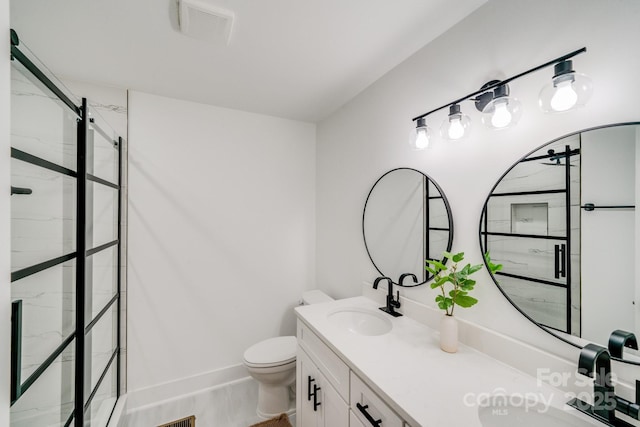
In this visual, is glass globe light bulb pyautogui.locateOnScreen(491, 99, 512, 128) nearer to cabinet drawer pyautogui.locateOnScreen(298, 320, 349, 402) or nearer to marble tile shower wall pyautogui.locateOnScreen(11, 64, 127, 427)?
cabinet drawer pyautogui.locateOnScreen(298, 320, 349, 402)

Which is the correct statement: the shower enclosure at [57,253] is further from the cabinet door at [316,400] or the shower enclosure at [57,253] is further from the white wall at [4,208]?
the cabinet door at [316,400]

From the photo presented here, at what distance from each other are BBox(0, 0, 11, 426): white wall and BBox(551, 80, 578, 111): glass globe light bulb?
1508mm

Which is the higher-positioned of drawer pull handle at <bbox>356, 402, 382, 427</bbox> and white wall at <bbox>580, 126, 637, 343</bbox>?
white wall at <bbox>580, 126, 637, 343</bbox>

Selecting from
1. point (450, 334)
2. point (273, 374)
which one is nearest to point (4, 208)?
point (450, 334)

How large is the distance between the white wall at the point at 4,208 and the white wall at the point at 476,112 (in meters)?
1.55

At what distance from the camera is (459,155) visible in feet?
4.28

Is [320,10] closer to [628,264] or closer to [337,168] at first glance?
[337,168]

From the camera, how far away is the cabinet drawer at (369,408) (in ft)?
2.90

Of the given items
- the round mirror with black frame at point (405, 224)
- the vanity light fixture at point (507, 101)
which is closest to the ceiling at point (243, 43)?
the vanity light fixture at point (507, 101)

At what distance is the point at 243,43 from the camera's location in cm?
146

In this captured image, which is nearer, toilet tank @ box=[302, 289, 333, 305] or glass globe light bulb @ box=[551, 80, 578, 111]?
glass globe light bulb @ box=[551, 80, 578, 111]

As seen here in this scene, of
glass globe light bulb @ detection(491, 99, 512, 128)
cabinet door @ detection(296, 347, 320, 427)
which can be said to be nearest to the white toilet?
cabinet door @ detection(296, 347, 320, 427)

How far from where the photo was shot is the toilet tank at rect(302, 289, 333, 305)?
7.37 ft

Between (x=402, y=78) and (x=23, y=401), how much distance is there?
2293 mm
